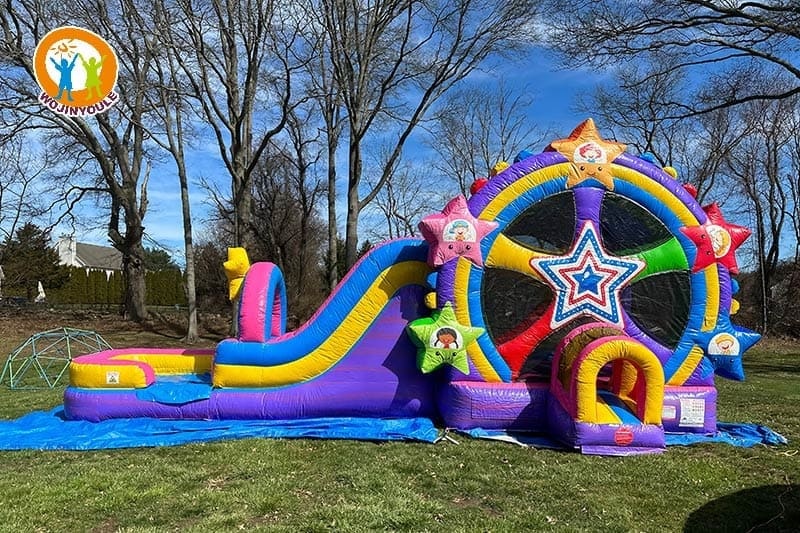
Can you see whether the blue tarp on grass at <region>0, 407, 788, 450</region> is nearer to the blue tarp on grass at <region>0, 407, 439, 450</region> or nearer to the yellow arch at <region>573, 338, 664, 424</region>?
the blue tarp on grass at <region>0, 407, 439, 450</region>

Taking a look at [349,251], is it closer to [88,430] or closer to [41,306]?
[88,430]

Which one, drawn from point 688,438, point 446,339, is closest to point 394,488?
point 446,339

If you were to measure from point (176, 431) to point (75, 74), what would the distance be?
7.50m

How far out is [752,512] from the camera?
401cm

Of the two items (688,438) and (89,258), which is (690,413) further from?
(89,258)

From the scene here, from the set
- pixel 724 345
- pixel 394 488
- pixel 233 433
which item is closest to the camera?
pixel 394 488

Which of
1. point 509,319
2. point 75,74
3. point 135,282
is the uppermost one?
point 75,74

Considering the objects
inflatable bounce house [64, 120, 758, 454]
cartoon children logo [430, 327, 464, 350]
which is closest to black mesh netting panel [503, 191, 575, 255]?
inflatable bounce house [64, 120, 758, 454]

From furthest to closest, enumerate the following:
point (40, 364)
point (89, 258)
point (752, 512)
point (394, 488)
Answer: point (89, 258)
point (40, 364)
point (394, 488)
point (752, 512)

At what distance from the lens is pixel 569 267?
6.10 m

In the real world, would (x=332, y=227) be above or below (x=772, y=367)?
above

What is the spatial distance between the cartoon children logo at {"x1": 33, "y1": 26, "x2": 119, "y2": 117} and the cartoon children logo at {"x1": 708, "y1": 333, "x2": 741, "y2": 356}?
987 cm

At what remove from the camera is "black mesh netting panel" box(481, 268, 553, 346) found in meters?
6.12

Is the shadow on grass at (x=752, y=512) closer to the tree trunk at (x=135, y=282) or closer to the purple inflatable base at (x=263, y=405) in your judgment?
the purple inflatable base at (x=263, y=405)
